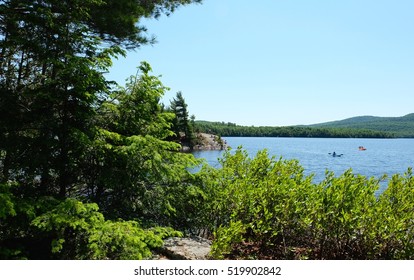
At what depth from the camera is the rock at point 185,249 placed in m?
5.64

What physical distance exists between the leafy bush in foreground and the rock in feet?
1.35

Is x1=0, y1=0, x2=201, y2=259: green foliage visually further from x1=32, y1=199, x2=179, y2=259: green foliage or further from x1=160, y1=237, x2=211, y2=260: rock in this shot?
x1=160, y1=237, x2=211, y2=260: rock

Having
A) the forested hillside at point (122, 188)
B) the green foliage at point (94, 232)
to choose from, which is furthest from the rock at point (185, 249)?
the green foliage at point (94, 232)

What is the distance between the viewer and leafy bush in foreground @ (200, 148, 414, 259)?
16.9ft

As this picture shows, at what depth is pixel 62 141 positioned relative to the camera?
18.4 ft

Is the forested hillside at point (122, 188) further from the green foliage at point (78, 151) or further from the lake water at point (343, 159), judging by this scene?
the lake water at point (343, 159)

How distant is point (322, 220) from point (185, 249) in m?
2.44

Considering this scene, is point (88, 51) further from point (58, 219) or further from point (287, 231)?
point (287, 231)

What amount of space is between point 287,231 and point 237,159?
100 inches

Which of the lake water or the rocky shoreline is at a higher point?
the rocky shoreline

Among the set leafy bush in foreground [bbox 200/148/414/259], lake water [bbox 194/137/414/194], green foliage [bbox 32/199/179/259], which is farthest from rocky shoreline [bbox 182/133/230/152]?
green foliage [bbox 32/199/179/259]

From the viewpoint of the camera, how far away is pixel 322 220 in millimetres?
5355

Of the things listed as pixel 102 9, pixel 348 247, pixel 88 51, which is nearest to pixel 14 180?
pixel 88 51

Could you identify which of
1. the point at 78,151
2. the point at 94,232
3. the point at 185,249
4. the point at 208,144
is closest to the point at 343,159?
the point at 208,144
